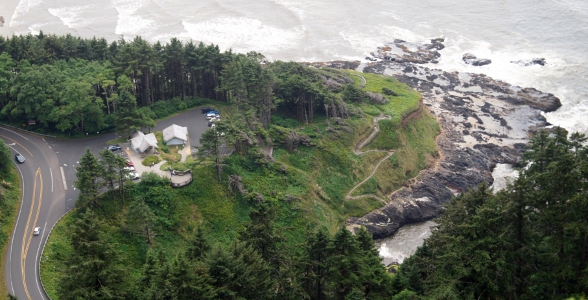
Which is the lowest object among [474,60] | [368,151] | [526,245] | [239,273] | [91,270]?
[474,60]

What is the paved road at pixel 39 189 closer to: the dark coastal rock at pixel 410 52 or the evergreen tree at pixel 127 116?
the evergreen tree at pixel 127 116

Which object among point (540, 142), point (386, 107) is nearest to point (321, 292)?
point (540, 142)

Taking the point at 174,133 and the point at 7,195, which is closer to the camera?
the point at 7,195

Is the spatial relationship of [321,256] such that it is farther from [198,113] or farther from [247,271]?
[198,113]

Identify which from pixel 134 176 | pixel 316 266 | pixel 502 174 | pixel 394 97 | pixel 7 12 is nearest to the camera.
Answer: pixel 316 266

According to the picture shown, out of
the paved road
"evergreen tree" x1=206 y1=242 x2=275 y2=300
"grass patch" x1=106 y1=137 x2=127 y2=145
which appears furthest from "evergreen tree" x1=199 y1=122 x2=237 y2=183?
"evergreen tree" x1=206 y1=242 x2=275 y2=300

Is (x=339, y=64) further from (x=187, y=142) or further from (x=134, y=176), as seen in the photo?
(x=134, y=176)

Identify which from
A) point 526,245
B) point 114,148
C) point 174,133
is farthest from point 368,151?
point 526,245
